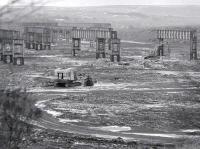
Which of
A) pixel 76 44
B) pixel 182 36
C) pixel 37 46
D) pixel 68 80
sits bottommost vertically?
pixel 68 80

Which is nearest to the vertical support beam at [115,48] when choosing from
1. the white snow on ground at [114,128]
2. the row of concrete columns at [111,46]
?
the row of concrete columns at [111,46]

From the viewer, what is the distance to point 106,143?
2070 cm

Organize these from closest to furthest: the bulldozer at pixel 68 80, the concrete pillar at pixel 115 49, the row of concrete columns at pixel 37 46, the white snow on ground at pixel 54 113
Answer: the white snow on ground at pixel 54 113, the bulldozer at pixel 68 80, the concrete pillar at pixel 115 49, the row of concrete columns at pixel 37 46

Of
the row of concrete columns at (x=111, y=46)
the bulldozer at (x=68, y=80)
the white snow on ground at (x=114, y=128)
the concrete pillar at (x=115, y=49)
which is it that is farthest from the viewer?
the row of concrete columns at (x=111, y=46)

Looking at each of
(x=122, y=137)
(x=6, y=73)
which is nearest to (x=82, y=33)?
(x=6, y=73)

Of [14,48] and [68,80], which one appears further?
[14,48]

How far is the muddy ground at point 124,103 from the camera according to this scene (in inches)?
915

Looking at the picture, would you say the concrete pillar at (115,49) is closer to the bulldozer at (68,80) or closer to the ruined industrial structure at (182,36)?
the ruined industrial structure at (182,36)

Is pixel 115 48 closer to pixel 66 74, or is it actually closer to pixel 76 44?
A: pixel 76 44

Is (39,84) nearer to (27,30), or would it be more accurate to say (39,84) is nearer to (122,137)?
(122,137)

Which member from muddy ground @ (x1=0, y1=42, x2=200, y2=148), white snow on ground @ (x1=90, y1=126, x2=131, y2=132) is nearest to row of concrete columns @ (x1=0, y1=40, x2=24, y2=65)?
muddy ground @ (x1=0, y1=42, x2=200, y2=148)

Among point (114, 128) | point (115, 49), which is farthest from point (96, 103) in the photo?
point (115, 49)

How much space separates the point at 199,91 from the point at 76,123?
16370 millimetres

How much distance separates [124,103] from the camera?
32219mm
